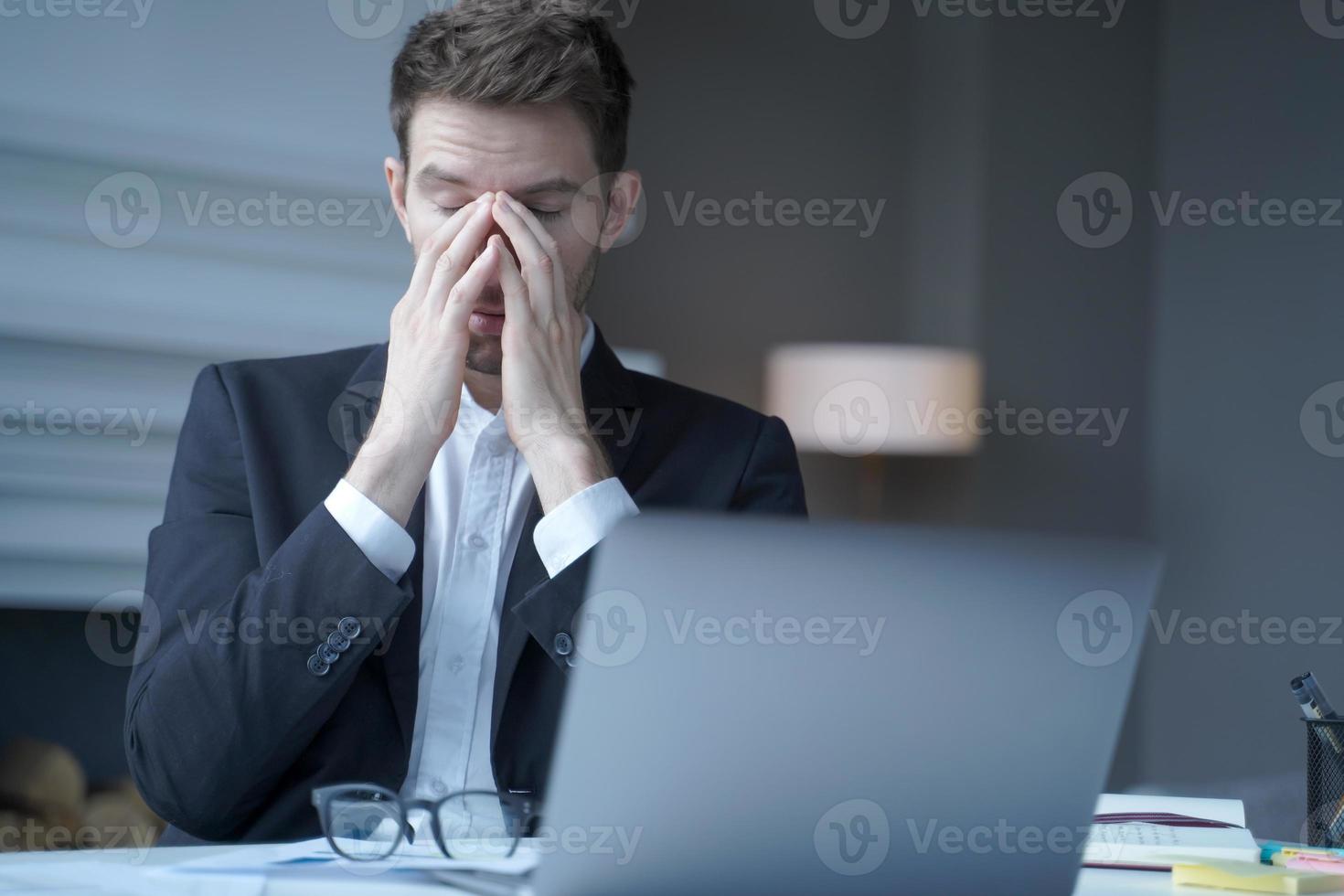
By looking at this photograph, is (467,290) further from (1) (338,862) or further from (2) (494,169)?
(1) (338,862)

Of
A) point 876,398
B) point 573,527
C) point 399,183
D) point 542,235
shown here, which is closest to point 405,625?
point 573,527

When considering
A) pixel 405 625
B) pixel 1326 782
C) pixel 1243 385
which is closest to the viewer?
pixel 1326 782

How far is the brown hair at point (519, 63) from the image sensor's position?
1485 mm

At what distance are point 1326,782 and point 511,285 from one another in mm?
937

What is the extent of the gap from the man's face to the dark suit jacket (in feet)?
0.48

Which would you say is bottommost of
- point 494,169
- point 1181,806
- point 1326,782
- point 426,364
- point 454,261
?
point 1181,806

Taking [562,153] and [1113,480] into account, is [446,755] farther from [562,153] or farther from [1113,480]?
[1113,480]

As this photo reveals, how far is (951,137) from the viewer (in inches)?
140

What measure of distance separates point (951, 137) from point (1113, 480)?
1012mm

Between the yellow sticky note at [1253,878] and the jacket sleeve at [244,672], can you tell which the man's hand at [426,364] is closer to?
the jacket sleeve at [244,672]

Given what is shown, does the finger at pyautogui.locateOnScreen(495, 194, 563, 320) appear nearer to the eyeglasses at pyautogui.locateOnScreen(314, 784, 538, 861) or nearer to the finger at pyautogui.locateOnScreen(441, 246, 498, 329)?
the finger at pyautogui.locateOnScreen(441, 246, 498, 329)

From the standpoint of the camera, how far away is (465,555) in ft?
4.66

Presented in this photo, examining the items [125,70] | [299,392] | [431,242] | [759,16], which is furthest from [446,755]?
[759,16]

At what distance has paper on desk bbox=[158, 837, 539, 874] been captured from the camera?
0.80 m
